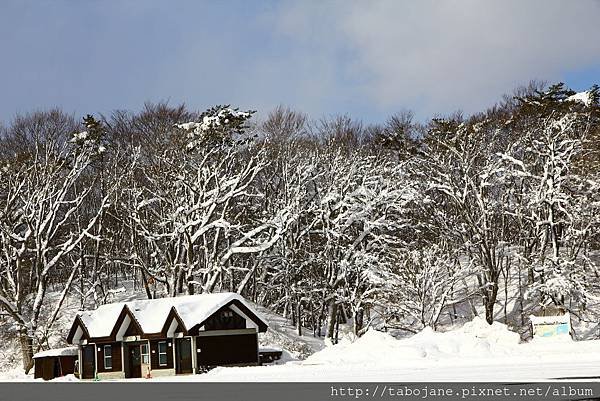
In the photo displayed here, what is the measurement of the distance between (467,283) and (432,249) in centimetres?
898

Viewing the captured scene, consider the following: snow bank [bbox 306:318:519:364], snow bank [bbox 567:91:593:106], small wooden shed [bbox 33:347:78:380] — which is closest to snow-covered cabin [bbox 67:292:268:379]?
small wooden shed [bbox 33:347:78:380]

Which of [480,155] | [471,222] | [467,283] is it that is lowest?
[467,283]

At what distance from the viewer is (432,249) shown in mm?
48250

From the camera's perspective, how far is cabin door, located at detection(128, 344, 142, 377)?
40794 mm

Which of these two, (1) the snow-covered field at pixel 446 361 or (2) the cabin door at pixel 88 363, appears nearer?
(1) the snow-covered field at pixel 446 361

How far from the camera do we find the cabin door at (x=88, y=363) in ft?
140

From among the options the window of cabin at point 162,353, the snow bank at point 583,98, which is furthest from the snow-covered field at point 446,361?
the snow bank at point 583,98

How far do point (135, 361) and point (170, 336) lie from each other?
322cm

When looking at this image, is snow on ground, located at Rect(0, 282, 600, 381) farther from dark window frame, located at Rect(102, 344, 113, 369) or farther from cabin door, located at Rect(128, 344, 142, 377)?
cabin door, located at Rect(128, 344, 142, 377)

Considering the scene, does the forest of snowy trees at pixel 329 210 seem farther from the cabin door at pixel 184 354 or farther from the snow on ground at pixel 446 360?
the snow on ground at pixel 446 360

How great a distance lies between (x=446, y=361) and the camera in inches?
1135
